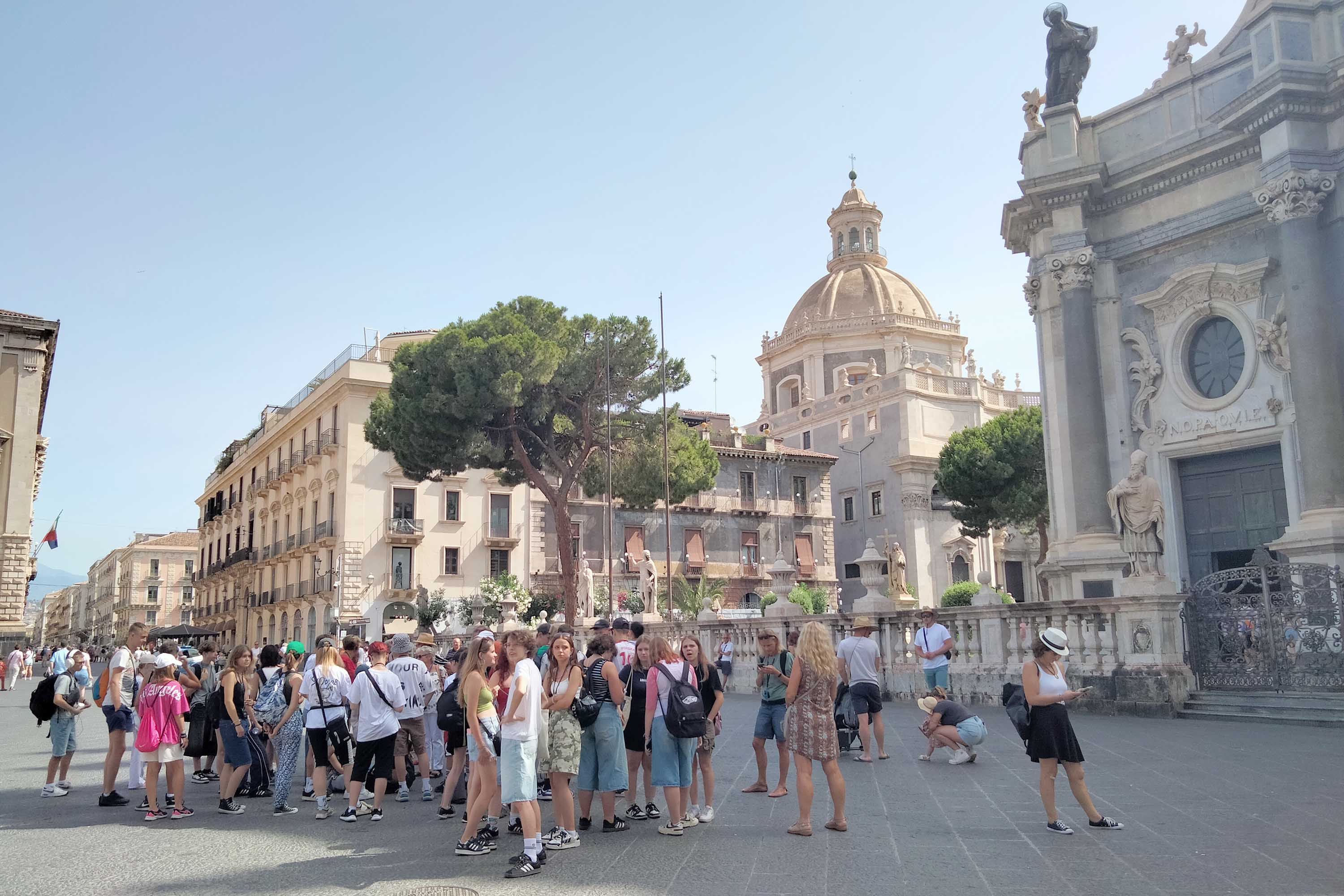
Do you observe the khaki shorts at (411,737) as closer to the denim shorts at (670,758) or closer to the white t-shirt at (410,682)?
the white t-shirt at (410,682)

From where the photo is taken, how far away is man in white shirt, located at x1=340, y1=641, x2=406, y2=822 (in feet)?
27.3

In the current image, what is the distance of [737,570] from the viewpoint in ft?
165

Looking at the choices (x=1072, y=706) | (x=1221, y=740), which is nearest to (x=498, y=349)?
(x=1072, y=706)

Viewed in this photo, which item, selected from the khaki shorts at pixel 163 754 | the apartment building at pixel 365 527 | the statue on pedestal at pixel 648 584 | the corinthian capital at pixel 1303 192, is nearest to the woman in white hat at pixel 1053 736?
the khaki shorts at pixel 163 754

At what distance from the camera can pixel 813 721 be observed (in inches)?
287

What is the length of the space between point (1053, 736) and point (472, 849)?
3.98 metres

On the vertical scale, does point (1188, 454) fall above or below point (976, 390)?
below

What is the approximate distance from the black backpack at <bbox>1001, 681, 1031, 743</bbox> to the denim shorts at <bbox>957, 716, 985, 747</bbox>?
158 centimetres

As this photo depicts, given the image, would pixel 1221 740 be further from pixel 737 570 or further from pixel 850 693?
pixel 737 570

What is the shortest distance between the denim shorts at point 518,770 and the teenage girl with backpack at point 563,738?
0.23 m

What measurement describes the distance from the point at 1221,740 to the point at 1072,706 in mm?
3103

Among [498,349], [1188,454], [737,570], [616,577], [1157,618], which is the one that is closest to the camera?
[1157,618]

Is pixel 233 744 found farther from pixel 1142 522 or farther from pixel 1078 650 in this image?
pixel 1142 522

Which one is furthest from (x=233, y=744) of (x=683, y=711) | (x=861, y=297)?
(x=861, y=297)
